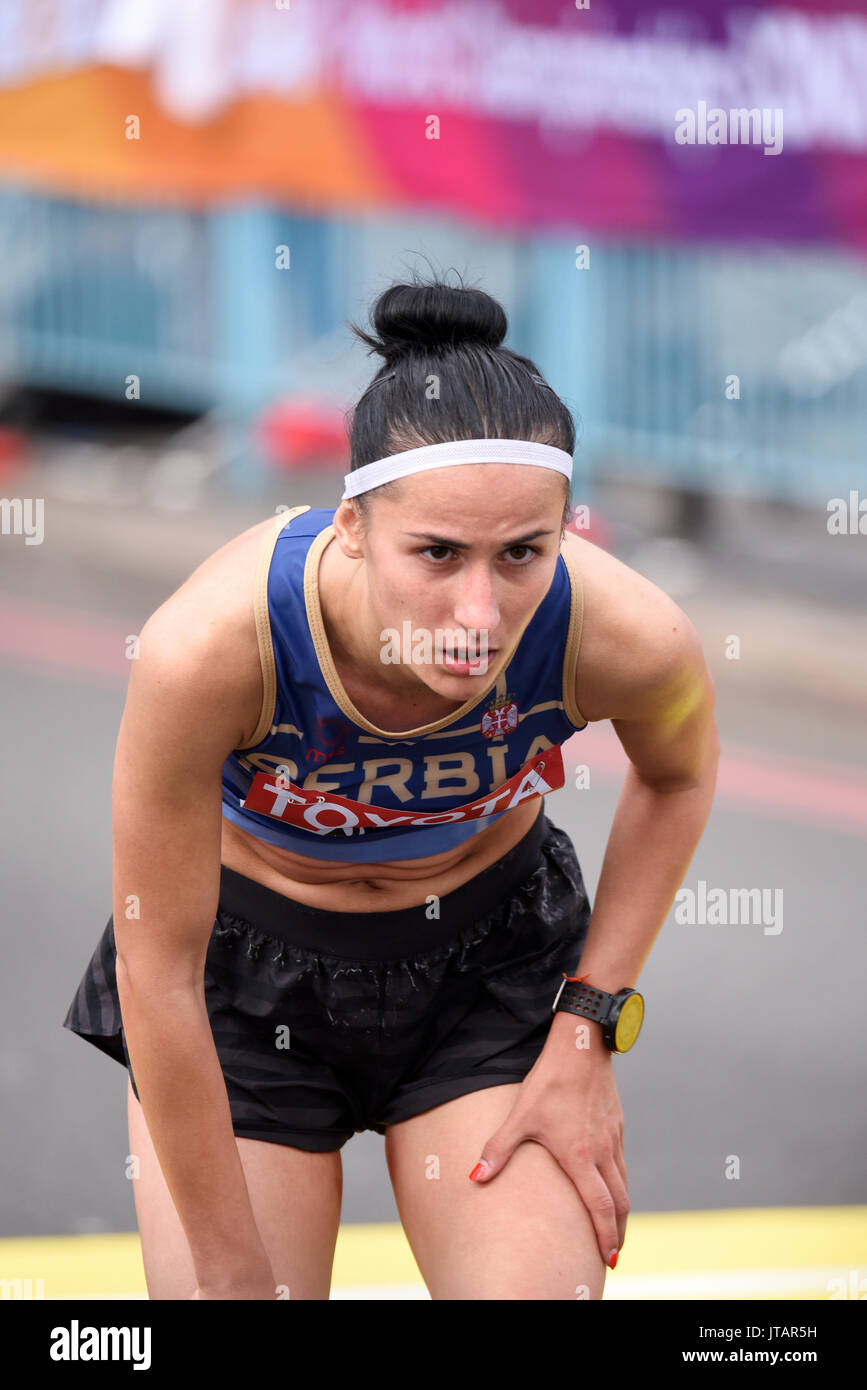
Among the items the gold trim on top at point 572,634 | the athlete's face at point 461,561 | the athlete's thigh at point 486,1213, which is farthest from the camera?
the athlete's thigh at point 486,1213

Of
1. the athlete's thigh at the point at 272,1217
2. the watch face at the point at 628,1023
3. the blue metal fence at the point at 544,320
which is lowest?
the athlete's thigh at the point at 272,1217

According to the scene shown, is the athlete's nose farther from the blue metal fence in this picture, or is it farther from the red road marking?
the blue metal fence

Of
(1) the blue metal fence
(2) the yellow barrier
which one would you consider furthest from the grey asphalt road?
(1) the blue metal fence

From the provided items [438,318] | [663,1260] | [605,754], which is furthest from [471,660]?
[605,754]

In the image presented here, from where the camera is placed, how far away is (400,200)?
7.82 m

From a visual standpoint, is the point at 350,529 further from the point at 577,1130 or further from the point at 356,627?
the point at 577,1130

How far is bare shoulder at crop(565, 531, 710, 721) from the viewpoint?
238cm

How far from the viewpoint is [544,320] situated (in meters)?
7.83

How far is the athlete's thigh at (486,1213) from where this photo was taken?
8.09 ft

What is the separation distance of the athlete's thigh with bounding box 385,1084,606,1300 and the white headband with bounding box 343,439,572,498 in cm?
103

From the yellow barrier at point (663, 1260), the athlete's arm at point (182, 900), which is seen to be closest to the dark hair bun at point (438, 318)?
the athlete's arm at point (182, 900)

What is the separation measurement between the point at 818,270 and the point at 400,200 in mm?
1903

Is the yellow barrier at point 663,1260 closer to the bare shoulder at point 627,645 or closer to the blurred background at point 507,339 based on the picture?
the blurred background at point 507,339

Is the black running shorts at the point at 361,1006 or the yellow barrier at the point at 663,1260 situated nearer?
the black running shorts at the point at 361,1006
